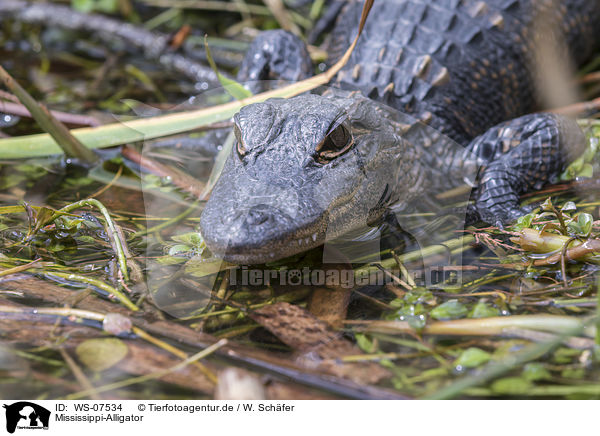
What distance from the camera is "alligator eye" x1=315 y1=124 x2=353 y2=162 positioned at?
8.90 ft

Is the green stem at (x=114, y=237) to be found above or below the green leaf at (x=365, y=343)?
above

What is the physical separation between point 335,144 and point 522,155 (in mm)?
1444

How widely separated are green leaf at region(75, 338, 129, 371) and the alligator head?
549 millimetres

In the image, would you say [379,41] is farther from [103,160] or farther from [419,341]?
[419,341]

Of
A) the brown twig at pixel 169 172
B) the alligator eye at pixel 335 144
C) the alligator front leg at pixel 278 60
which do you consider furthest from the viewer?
the alligator front leg at pixel 278 60

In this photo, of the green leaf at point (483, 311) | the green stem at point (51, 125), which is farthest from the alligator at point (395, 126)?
the green stem at point (51, 125)

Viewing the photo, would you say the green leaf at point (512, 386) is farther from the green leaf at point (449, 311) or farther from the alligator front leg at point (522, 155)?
the alligator front leg at point (522, 155)

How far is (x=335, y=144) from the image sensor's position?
2770mm

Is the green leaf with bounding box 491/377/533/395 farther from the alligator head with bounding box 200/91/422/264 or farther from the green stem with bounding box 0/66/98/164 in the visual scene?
the green stem with bounding box 0/66/98/164

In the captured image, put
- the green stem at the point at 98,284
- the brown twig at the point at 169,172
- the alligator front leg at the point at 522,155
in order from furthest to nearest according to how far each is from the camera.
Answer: the brown twig at the point at 169,172, the alligator front leg at the point at 522,155, the green stem at the point at 98,284

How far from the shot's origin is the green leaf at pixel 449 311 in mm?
2248

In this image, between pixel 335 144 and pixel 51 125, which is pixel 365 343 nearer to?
pixel 335 144

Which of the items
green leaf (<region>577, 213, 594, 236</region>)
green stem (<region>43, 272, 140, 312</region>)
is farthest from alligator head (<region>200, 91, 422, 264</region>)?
green leaf (<region>577, 213, 594, 236</region>)

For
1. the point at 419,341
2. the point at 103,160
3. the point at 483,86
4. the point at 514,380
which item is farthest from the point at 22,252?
the point at 483,86
